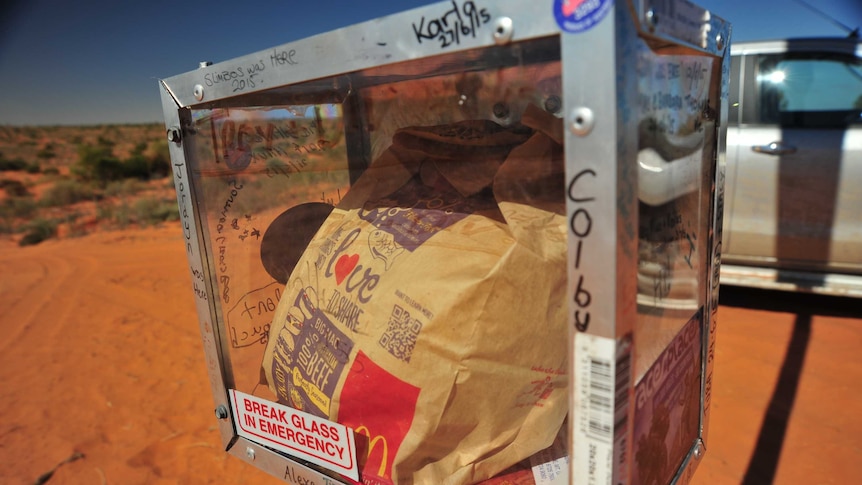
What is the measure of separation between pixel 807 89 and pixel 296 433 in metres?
4.00

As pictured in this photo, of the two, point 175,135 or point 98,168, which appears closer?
point 175,135

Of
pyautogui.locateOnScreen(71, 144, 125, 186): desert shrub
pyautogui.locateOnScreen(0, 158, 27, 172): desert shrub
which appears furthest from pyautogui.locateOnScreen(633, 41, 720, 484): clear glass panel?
pyautogui.locateOnScreen(0, 158, 27, 172): desert shrub

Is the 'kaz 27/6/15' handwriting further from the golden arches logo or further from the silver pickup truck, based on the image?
the silver pickup truck

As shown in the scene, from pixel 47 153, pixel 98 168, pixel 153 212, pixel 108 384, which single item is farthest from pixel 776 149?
pixel 47 153

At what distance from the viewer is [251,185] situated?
1.35 meters

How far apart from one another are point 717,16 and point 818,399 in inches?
109

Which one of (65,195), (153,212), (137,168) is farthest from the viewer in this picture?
(137,168)

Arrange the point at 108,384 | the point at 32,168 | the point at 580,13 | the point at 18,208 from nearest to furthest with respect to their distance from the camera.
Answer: the point at 580,13 → the point at 108,384 → the point at 18,208 → the point at 32,168

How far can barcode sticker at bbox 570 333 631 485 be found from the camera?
0.68m

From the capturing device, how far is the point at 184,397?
351cm

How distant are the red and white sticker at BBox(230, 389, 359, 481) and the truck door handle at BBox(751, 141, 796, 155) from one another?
12.1 feet

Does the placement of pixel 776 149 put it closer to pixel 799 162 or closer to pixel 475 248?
pixel 799 162

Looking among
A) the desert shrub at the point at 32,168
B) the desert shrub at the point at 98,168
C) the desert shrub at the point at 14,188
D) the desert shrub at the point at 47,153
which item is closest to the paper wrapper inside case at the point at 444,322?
the desert shrub at the point at 14,188

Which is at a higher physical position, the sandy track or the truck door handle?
the truck door handle
